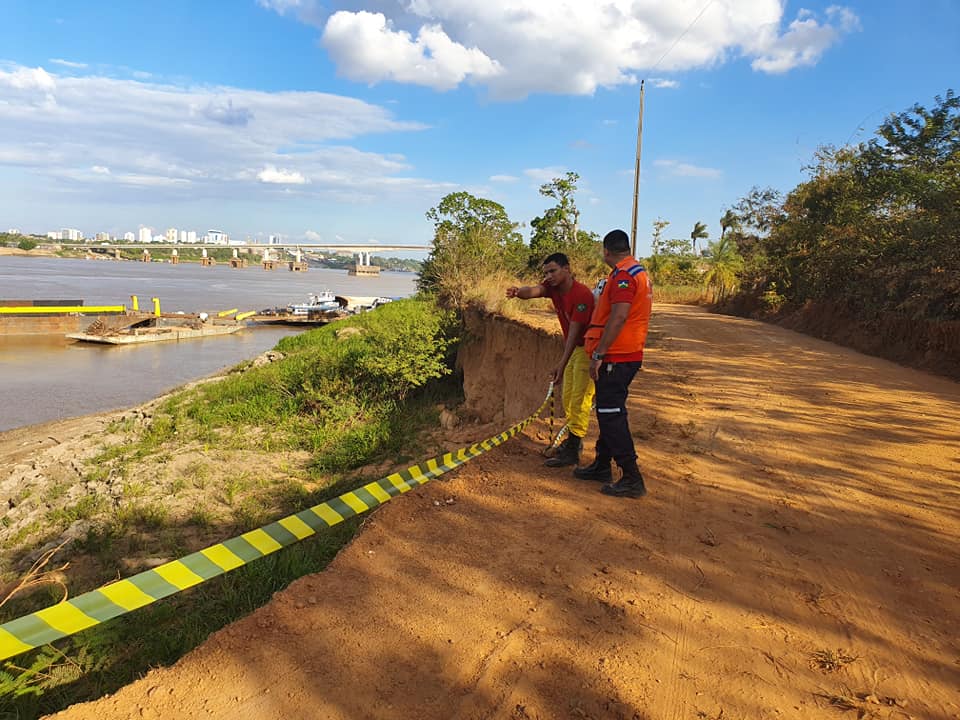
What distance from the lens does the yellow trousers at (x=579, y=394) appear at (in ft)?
15.3

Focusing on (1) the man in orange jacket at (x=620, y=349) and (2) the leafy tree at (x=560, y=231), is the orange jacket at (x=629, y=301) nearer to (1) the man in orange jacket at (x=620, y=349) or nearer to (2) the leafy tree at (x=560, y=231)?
(1) the man in orange jacket at (x=620, y=349)

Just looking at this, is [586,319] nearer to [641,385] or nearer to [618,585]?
[618,585]

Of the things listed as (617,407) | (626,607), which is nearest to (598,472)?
(617,407)

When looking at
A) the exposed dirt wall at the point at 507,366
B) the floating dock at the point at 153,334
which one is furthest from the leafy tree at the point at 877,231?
the floating dock at the point at 153,334

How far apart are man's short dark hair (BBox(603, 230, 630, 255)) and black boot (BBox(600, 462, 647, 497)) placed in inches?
61.4

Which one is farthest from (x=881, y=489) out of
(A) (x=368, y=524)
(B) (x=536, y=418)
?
(A) (x=368, y=524)

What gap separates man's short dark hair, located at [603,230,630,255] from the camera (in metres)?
4.19

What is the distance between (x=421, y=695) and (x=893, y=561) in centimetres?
284

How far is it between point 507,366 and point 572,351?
7061mm

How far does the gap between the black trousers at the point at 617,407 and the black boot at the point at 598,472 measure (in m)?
Answer: 0.31

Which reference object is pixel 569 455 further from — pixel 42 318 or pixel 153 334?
pixel 42 318

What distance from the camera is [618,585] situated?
3.09 metres

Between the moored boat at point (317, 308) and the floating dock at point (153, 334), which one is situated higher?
the moored boat at point (317, 308)

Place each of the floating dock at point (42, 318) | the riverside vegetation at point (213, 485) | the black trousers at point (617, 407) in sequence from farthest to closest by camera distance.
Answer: the floating dock at point (42, 318) → the black trousers at point (617, 407) → the riverside vegetation at point (213, 485)
